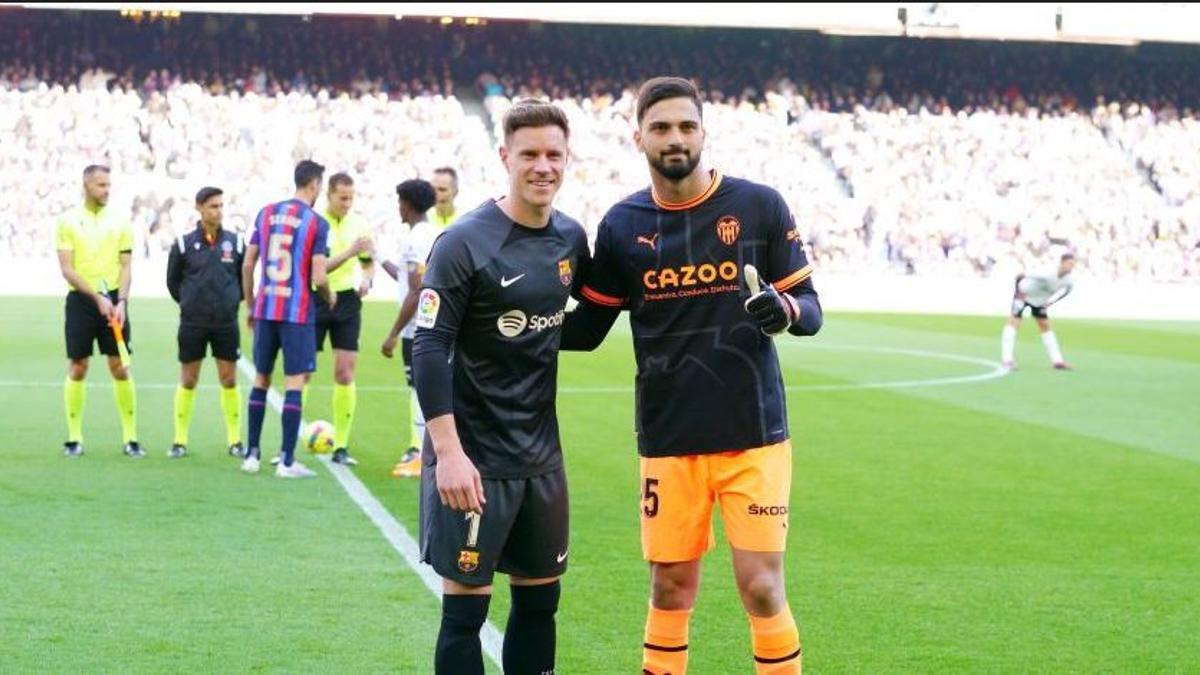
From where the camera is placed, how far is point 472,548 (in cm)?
517

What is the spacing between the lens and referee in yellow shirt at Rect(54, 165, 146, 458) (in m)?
12.7

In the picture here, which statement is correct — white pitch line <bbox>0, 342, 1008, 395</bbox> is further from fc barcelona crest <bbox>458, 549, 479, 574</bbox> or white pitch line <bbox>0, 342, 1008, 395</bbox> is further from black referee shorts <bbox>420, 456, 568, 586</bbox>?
fc barcelona crest <bbox>458, 549, 479, 574</bbox>

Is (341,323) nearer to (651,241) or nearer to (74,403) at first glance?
(74,403)

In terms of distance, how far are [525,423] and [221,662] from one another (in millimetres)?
2099

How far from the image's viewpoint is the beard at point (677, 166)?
545 cm

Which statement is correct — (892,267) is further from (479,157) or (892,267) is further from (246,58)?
(246,58)

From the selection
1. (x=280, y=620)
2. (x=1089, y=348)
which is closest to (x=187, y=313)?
(x=280, y=620)

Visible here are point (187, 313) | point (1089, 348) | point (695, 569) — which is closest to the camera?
point (695, 569)

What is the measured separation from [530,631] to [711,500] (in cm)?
74

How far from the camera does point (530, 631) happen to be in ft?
17.7

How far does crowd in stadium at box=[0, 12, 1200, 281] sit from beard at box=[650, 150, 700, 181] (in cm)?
3392

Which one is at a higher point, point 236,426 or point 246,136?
point 246,136

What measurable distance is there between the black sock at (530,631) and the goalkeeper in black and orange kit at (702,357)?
17.6 inches

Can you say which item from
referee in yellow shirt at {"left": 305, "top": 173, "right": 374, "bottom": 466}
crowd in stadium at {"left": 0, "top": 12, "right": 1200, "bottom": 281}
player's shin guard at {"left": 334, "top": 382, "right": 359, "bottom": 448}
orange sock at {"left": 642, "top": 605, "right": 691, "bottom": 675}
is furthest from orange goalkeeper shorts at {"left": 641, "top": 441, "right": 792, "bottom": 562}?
crowd in stadium at {"left": 0, "top": 12, "right": 1200, "bottom": 281}
